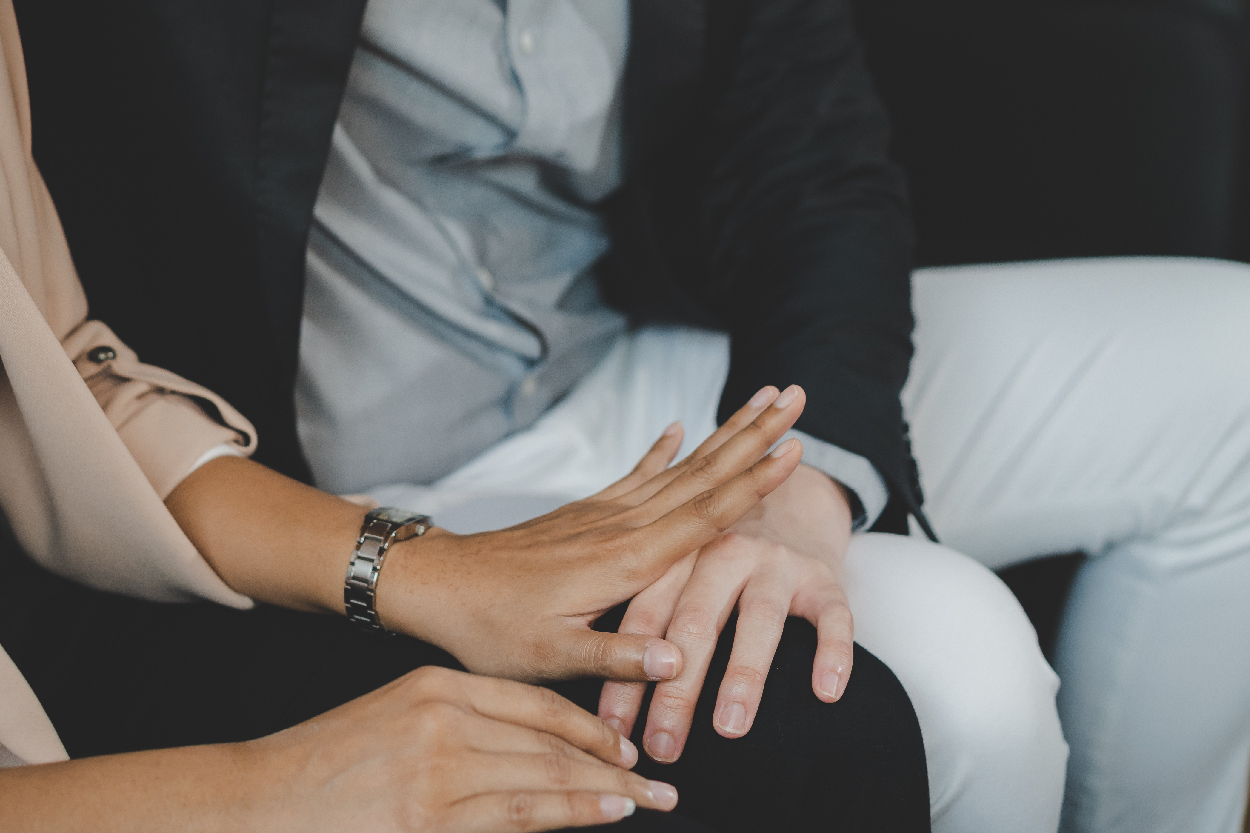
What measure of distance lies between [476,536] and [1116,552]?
0.63 meters

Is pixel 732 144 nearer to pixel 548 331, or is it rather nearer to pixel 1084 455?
pixel 548 331

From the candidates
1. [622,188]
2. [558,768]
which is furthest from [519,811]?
[622,188]

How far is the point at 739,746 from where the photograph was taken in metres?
0.52

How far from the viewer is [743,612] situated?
570mm

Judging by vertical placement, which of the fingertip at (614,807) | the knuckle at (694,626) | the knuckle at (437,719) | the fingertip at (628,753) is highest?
the knuckle at (437,719)

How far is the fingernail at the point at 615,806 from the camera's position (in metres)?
0.47

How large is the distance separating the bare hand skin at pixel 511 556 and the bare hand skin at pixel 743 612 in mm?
20

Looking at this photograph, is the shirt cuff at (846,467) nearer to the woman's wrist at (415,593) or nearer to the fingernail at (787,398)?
the fingernail at (787,398)

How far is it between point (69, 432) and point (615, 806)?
1.35 ft

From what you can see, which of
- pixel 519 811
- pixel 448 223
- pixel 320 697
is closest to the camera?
pixel 519 811

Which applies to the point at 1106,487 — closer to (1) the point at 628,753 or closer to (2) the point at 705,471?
(2) the point at 705,471

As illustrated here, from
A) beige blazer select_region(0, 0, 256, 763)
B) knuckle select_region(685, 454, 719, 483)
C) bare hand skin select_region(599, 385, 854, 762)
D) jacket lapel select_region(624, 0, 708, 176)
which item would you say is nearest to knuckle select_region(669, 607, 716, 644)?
bare hand skin select_region(599, 385, 854, 762)

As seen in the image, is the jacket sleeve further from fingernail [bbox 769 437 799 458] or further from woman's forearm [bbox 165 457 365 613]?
woman's forearm [bbox 165 457 365 613]

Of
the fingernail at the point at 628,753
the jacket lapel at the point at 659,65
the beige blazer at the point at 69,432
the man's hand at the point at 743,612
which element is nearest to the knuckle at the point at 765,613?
the man's hand at the point at 743,612
